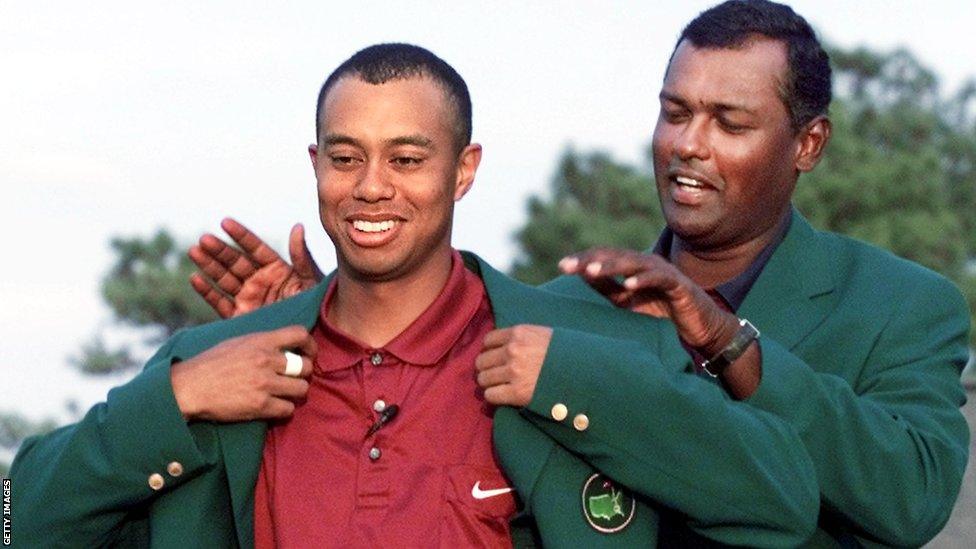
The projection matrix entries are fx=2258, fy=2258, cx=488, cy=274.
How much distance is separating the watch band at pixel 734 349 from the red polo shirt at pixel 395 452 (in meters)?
0.48

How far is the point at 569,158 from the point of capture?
1978cm

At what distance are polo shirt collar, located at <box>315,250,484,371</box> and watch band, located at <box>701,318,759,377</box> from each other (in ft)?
1.69

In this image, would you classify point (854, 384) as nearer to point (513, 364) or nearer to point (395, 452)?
point (513, 364)

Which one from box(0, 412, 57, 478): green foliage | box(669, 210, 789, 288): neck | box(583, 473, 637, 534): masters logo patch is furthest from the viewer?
box(0, 412, 57, 478): green foliage

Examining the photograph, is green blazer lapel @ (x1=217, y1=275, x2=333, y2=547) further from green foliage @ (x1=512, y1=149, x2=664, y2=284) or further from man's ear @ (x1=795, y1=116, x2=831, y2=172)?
green foliage @ (x1=512, y1=149, x2=664, y2=284)

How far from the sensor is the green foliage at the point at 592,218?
1869 cm

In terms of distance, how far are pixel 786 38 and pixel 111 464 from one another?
6.38ft

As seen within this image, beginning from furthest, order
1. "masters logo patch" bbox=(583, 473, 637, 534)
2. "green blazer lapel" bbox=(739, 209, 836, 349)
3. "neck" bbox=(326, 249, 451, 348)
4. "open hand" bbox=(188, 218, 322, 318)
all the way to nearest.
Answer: "open hand" bbox=(188, 218, 322, 318) → "green blazer lapel" bbox=(739, 209, 836, 349) → "neck" bbox=(326, 249, 451, 348) → "masters logo patch" bbox=(583, 473, 637, 534)

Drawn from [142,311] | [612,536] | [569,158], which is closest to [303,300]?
[612,536]

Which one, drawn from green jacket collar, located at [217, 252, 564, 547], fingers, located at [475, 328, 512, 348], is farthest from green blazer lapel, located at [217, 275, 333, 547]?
fingers, located at [475, 328, 512, 348]

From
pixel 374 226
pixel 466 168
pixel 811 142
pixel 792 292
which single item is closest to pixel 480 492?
pixel 374 226

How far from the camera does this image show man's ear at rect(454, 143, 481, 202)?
15.7 feet

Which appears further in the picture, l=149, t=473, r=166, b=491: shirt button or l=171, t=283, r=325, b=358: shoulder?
l=171, t=283, r=325, b=358: shoulder

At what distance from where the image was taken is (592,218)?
19047mm
